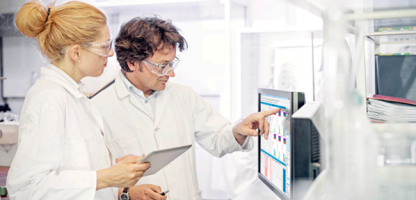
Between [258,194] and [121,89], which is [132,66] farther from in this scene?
[258,194]

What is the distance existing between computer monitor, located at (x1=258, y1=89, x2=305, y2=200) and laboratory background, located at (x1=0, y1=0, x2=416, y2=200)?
0.05 m

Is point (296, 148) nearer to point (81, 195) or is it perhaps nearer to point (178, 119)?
point (81, 195)

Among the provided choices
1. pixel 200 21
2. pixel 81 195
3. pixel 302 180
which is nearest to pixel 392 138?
pixel 302 180

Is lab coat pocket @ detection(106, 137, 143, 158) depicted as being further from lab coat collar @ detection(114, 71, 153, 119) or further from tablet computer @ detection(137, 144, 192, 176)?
tablet computer @ detection(137, 144, 192, 176)

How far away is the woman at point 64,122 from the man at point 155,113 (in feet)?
0.83

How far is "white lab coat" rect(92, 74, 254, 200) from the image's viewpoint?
1.37 meters

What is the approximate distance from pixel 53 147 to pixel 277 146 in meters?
0.69

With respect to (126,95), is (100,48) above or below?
above

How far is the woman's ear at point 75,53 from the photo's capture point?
3.34 feet

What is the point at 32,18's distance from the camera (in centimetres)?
100

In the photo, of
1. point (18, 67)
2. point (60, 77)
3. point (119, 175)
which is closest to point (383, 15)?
point (119, 175)

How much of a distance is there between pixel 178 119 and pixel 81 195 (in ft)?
2.06

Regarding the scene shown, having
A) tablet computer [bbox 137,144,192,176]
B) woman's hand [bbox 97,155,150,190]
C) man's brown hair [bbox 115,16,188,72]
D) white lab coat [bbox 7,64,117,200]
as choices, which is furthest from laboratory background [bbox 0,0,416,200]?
woman's hand [bbox 97,155,150,190]

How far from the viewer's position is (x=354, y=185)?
1.46 feet
